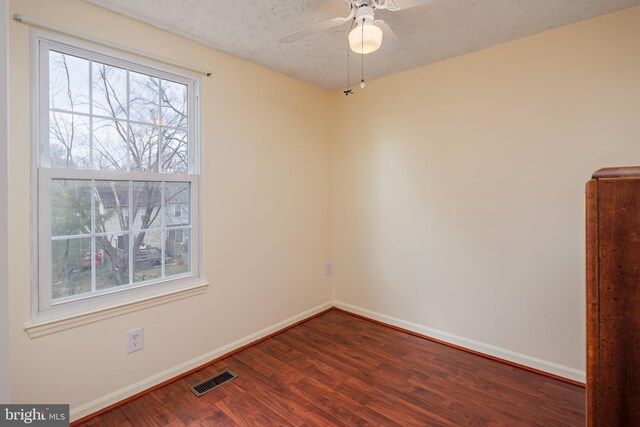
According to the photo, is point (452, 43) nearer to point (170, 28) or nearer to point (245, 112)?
point (245, 112)

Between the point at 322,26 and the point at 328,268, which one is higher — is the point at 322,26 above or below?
above

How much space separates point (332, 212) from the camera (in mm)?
3451

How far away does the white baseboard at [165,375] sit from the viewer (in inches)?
69.8

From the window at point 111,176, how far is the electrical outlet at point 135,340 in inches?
9.0

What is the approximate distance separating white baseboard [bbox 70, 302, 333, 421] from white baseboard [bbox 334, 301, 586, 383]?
88cm

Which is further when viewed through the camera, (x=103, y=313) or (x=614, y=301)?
(x=103, y=313)

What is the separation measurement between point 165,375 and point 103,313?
24.7 inches

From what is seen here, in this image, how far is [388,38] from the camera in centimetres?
169

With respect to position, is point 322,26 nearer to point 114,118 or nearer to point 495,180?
point 114,118

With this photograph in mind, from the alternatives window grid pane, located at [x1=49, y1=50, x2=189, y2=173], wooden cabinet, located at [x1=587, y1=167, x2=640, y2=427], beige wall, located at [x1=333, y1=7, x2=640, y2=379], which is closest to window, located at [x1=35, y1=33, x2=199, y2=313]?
window grid pane, located at [x1=49, y1=50, x2=189, y2=173]

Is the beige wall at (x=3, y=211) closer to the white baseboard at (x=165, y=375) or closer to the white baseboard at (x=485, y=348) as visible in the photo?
the white baseboard at (x=165, y=375)

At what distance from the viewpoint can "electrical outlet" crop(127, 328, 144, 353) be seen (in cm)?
194

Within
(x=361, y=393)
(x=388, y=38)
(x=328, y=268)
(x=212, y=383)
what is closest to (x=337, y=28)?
(x=388, y=38)

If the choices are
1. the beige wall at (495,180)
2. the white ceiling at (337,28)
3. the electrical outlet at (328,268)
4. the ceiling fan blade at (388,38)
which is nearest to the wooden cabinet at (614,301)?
the ceiling fan blade at (388,38)
